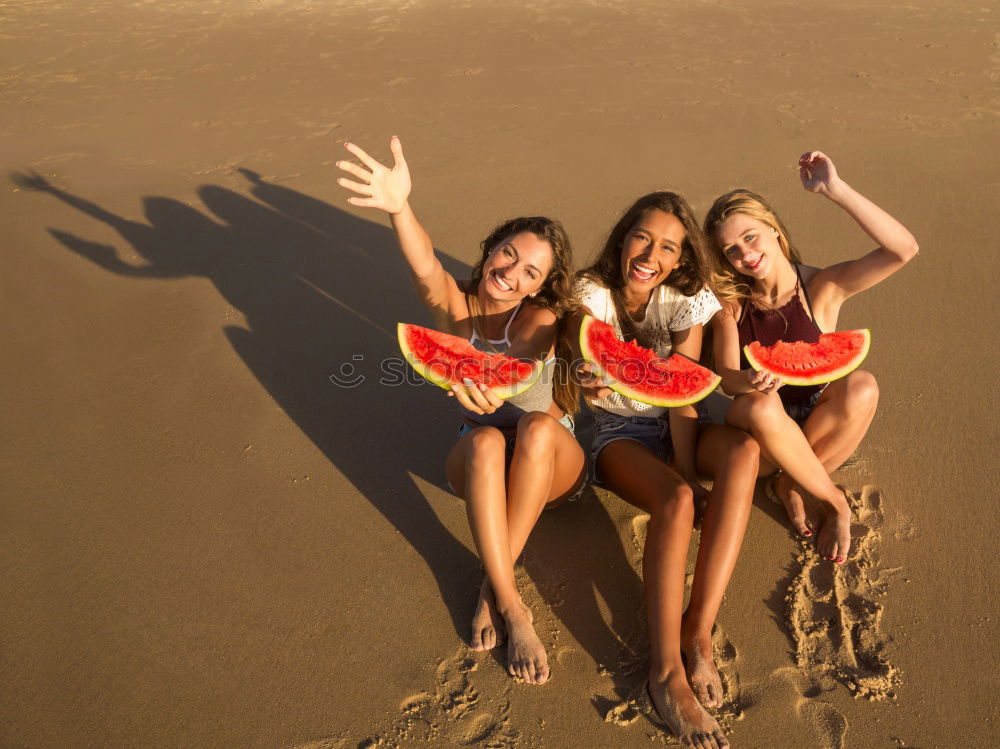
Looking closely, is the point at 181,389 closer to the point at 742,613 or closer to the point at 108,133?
the point at 742,613

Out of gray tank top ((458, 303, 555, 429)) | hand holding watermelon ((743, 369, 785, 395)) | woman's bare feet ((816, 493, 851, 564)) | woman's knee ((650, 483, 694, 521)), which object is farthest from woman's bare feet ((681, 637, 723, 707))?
gray tank top ((458, 303, 555, 429))

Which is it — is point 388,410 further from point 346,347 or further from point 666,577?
point 666,577

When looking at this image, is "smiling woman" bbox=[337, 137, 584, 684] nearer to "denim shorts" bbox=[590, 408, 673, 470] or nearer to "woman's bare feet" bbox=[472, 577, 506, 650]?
"woman's bare feet" bbox=[472, 577, 506, 650]

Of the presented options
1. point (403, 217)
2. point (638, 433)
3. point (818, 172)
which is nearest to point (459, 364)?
point (403, 217)

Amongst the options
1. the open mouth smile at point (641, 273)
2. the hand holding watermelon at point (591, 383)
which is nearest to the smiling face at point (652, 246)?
the open mouth smile at point (641, 273)

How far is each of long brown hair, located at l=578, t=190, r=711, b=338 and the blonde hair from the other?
0.10 m

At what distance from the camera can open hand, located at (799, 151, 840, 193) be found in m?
3.85

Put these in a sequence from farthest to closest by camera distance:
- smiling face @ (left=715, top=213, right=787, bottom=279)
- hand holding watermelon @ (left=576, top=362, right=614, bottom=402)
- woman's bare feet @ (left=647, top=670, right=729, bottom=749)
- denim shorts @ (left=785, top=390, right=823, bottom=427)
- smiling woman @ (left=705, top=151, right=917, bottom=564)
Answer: denim shorts @ (left=785, top=390, right=823, bottom=427), smiling face @ (left=715, top=213, right=787, bottom=279), hand holding watermelon @ (left=576, top=362, right=614, bottom=402), smiling woman @ (left=705, top=151, right=917, bottom=564), woman's bare feet @ (left=647, top=670, right=729, bottom=749)

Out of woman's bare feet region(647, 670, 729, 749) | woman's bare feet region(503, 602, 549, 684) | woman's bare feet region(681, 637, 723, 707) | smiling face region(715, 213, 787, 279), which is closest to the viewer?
woman's bare feet region(647, 670, 729, 749)

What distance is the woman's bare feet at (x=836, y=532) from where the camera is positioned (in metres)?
3.68

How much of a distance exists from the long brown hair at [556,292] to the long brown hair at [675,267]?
0.56 ft

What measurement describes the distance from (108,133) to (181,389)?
510cm

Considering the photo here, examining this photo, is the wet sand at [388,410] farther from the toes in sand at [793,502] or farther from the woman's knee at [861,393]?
the woman's knee at [861,393]

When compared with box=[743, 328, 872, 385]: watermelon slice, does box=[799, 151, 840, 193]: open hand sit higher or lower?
higher
